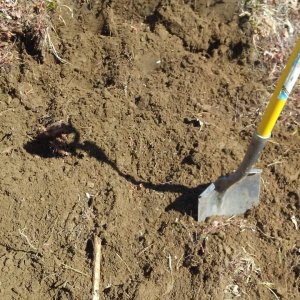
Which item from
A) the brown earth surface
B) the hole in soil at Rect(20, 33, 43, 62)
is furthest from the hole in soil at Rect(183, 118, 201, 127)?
the hole in soil at Rect(20, 33, 43, 62)

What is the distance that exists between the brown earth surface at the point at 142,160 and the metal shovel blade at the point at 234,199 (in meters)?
0.06

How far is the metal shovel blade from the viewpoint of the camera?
3012 mm

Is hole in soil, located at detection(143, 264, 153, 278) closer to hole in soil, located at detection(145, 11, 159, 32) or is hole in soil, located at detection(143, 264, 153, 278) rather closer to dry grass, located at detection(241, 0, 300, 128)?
dry grass, located at detection(241, 0, 300, 128)

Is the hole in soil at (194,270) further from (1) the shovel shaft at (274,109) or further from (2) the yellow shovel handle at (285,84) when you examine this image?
(2) the yellow shovel handle at (285,84)

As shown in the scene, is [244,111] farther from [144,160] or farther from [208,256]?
[208,256]

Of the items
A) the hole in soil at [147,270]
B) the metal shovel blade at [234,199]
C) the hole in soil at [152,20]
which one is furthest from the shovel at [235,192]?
the hole in soil at [152,20]

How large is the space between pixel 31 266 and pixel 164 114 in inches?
50.6

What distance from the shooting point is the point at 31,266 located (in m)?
2.89

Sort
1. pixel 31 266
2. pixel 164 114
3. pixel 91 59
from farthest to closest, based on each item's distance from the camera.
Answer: pixel 91 59
pixel 164 114
pixel 31 266

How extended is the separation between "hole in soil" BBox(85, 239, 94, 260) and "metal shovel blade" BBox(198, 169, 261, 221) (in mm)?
666

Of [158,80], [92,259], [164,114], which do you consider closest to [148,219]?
[92,259]

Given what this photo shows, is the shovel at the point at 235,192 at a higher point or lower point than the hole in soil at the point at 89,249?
higher

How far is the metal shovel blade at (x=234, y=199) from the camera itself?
3012 millimetres

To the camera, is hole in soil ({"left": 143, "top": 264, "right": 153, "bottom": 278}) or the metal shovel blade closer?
hole in soil ({"left": 143, "top": 264, "right": 153, "bottom": 278})
